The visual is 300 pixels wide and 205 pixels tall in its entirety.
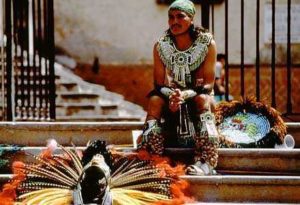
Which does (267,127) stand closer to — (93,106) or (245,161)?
(245,161)

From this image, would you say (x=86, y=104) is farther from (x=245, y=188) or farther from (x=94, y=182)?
(x=94, y=182)

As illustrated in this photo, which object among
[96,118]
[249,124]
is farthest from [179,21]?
[96,118]

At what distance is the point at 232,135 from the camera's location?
268 inches

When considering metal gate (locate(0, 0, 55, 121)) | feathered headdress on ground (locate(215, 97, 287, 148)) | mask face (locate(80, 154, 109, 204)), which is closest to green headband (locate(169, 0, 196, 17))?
feathered headdress on ground (locate(215, 97, 287, 148))

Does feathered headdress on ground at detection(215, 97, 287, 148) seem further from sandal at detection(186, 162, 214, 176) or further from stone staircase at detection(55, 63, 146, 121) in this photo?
stone staircase at detection(55, 63, 146, 121)

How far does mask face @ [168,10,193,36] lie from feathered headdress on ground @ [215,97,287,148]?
86cm

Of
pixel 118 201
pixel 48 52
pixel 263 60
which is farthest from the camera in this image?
pixel 263 60

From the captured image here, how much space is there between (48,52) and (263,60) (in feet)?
18.7

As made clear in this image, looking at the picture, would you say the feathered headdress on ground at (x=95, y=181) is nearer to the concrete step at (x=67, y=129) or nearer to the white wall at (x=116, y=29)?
the concrete step at (x=67, y=129)

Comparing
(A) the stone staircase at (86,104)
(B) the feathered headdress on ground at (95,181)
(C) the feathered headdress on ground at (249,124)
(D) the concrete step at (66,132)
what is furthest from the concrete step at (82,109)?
(B) the feathered headdress on ground at (95,181)

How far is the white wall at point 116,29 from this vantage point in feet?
45.0

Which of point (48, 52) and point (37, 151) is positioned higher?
point (48, 52)

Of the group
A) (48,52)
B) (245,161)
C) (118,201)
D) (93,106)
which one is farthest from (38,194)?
(93,106)

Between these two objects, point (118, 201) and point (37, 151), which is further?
point (37, 151)
